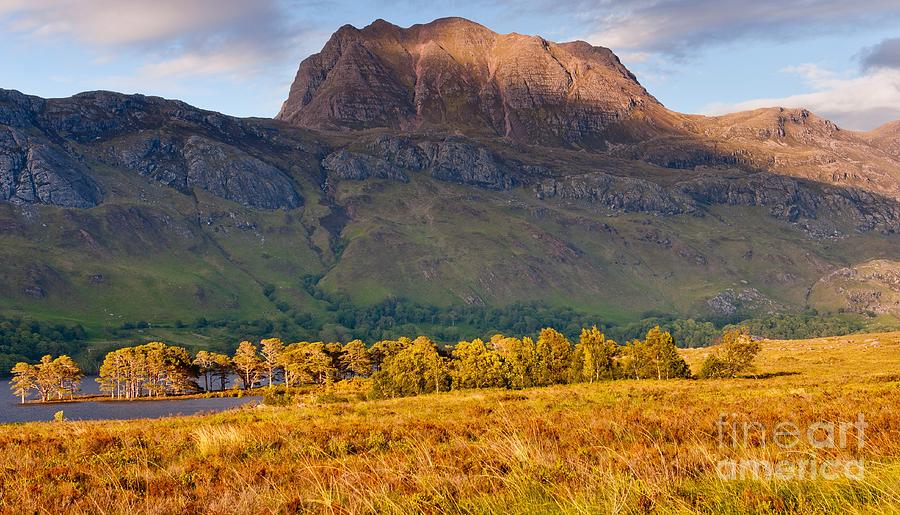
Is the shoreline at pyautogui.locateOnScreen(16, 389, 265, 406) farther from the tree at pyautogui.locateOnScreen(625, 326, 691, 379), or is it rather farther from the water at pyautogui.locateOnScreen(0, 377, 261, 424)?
the tree at pyautogui.locateOnScreen(625, 326, 691, 379)

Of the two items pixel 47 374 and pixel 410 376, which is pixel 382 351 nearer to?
pixel 410 376

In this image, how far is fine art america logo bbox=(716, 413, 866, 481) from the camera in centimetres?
1291

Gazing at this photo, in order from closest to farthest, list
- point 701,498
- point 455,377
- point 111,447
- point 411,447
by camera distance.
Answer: point 701,498 < point 411,447 < point 111,447 < point 455,377

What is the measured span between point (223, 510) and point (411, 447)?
792 cm

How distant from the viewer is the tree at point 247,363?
16950cm

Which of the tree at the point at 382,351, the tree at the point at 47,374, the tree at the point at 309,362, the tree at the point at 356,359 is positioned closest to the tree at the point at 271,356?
the tree at the point at 309,362

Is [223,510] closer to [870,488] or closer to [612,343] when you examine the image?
[870,488]

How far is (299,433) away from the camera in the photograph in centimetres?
2353

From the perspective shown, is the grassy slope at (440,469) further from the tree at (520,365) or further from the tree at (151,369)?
the tree at (151,369)

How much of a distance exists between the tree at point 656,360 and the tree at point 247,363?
333 feet

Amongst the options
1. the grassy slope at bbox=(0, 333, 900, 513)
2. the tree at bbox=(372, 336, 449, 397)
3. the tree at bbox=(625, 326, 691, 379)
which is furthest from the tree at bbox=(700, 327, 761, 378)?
the grassy slope at bbox=(0, 333, 900, 513)

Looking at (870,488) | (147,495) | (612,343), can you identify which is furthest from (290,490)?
(612,343)

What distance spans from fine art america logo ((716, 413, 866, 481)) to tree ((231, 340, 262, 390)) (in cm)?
15849

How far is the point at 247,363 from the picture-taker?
557 feet
